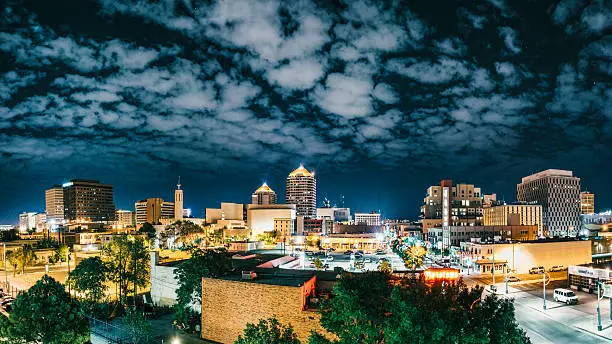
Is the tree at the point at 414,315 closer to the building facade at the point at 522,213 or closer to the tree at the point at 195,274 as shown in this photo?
the tree at the point at 195,274

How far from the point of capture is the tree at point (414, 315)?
16.5m

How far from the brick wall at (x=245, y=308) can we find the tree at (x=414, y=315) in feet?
18.1

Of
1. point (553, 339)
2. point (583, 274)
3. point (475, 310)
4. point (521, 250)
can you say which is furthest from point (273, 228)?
point (475, 310)

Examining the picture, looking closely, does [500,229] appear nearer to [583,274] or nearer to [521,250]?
[521,250]

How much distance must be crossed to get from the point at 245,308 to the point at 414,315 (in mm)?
15410

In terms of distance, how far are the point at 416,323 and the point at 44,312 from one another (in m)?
22.9

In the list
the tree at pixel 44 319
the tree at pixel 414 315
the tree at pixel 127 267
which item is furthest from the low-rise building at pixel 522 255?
the tree at pixel 44 319


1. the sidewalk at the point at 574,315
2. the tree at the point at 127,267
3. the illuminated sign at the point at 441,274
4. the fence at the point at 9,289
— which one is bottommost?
the fence at the point at 9,289

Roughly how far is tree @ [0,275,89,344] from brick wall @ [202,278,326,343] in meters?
8.52

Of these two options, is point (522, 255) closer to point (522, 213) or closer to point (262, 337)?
point (262, 337)

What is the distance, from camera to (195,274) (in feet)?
110

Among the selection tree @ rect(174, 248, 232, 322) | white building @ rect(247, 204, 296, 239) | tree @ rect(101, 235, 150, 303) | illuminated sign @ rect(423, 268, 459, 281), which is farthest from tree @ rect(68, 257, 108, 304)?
white building @ rect(247, 204, 296, 239)

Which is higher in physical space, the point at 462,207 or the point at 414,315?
the point at 414,315

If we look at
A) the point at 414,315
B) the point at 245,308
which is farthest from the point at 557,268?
the point at 414,315
